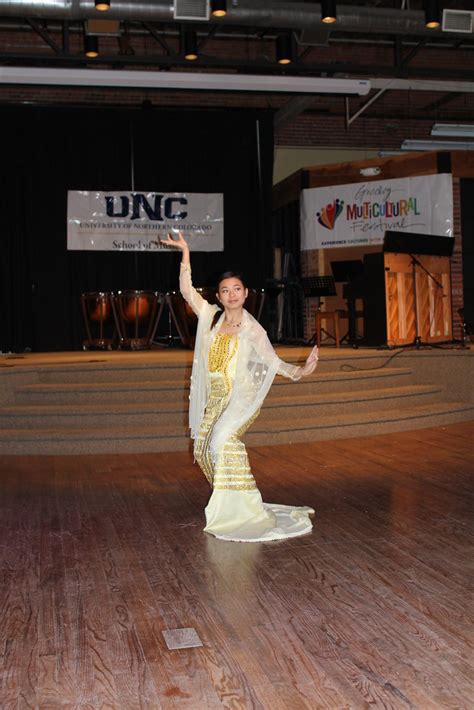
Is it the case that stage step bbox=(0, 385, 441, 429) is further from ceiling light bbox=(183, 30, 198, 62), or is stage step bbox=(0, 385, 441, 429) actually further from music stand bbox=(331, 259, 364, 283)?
ceiling light bbox=(183, 30, 198, 62)

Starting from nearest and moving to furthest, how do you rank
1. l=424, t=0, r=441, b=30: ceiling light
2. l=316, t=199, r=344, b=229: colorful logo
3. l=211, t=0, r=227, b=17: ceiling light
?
l=211, t=0, r=227, b=17: ceiling light → l=424, t=0, r=441, b=30: ceiling light → l=316, t=199, r=344, b=229: colorful logo

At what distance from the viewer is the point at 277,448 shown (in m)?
7.03

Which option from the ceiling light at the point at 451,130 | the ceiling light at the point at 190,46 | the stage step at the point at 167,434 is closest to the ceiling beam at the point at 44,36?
the ceiling light at the point at 190,46

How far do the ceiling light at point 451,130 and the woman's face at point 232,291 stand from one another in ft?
41.3

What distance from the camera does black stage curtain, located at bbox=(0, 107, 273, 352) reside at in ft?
41.9

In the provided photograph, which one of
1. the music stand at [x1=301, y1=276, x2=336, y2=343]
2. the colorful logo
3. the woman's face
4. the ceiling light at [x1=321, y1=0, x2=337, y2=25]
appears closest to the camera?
the woman's face

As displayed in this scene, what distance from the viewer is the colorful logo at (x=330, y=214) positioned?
12289 millimetres

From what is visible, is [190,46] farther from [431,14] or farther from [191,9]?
[431,14]

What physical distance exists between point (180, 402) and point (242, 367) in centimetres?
355

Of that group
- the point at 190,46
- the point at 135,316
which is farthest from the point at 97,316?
the point at 190,46

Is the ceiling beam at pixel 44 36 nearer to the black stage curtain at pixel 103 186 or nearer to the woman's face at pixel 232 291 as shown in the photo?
the black stage curtain at pixel 103 186

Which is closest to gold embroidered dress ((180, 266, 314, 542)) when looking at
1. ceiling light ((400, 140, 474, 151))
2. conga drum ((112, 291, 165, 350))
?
conga drum ((112, 291, 165, 350))

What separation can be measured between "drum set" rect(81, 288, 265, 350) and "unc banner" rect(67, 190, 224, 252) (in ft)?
3.53

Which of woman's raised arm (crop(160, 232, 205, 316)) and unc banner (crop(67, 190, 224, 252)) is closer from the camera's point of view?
woman's raised arm (crop(160, 232, 205, 316))
